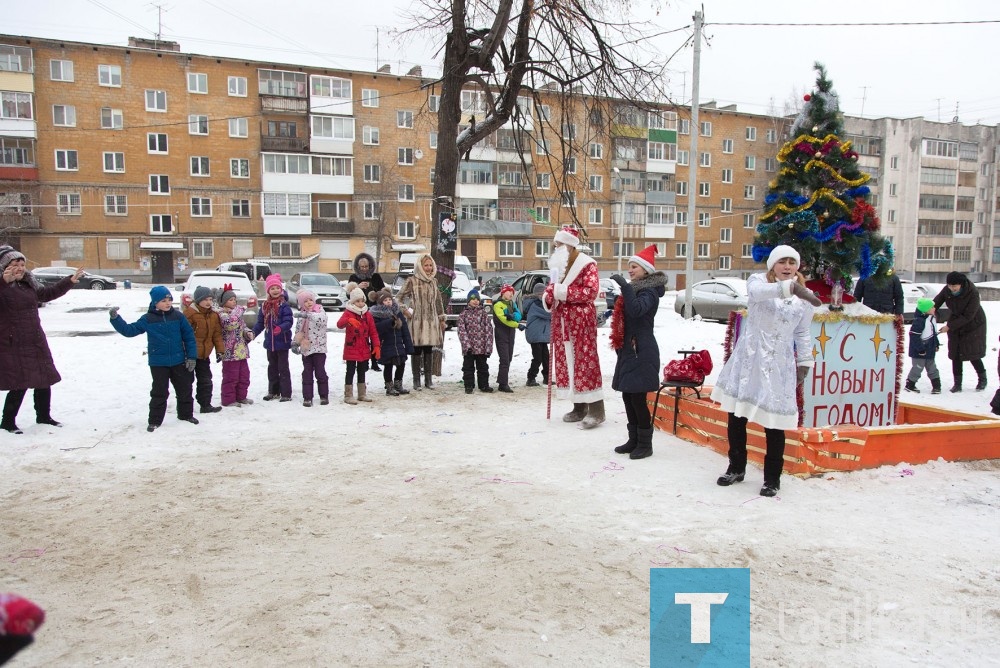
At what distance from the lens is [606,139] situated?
12.4 metres

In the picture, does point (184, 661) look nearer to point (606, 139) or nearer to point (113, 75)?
point (606, 139)

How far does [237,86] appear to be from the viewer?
4569 cm

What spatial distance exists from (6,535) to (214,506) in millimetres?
1317

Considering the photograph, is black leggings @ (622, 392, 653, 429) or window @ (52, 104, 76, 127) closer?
black leggings @ (622, 392, 653, 429)

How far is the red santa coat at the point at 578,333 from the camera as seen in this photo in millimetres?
7562

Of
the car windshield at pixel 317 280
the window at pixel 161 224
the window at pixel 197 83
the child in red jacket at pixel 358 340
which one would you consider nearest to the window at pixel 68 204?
the window at pixel 161 224

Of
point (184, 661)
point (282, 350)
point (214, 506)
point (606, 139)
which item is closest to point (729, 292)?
point (606, 139)

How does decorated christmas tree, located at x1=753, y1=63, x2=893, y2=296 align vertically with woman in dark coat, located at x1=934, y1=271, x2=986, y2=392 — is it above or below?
above

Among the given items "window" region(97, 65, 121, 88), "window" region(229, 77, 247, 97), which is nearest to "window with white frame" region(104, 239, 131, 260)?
"window" region(97, 65, 121, 88)

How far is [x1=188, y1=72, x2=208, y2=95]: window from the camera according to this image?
1759 inches

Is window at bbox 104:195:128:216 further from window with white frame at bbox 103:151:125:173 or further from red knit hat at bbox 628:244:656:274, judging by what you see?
red knit hat at bbox 628:244:656:274

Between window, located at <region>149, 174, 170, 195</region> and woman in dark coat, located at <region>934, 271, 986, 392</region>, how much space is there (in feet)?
151

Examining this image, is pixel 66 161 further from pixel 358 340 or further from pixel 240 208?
pixel 358 340

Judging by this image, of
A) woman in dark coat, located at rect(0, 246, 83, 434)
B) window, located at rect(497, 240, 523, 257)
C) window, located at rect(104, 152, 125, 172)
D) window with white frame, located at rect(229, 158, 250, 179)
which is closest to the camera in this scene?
woman in dark coat, located at rect(0, 246, 83, 434)
